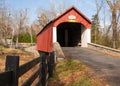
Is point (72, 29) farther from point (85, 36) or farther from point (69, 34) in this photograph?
point (85, 36)

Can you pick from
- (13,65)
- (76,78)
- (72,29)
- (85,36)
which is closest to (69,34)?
(72,29)

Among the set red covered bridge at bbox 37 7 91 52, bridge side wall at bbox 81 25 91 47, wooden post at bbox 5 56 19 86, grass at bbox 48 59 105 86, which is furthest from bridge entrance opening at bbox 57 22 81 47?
wooden post at bbox 5 56 19 86

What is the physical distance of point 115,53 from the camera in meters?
21.5

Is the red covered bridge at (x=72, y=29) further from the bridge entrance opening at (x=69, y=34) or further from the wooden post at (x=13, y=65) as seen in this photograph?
the wooden post at (x=13, y=65)

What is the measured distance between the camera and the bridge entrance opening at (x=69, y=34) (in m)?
32.4

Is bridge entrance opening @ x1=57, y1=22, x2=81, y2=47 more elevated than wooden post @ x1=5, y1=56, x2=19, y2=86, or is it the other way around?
bridge entrance opening @ x1=57, y1=22, x2=81, y2=47

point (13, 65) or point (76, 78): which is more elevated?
point (13, 65)

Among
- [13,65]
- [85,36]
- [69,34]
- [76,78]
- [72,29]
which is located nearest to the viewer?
[13,65]

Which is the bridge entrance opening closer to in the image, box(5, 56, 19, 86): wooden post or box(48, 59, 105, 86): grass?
box(48, 59, 105, 86): grass

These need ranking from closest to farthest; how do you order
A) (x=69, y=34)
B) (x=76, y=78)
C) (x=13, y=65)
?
1. (x=13, y=65)
2. (x=76, y=78)
3. (x=69, y=34)

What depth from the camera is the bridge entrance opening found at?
3241 cm

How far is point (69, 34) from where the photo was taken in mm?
35062

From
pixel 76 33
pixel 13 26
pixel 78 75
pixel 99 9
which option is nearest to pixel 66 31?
pixel 76 33

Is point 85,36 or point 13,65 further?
point 85,36
